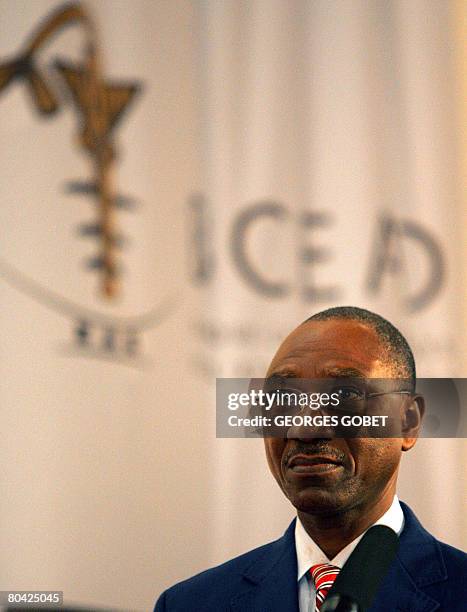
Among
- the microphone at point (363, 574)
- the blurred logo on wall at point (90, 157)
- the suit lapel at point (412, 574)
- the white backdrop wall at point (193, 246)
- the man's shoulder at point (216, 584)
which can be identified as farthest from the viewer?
the blurred logo on wall at point (90, 157)

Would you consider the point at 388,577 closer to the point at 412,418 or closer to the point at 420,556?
the point at 420,556

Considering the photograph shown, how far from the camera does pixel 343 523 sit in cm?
83

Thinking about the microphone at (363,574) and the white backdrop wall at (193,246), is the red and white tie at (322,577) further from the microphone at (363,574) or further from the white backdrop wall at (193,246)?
the white backdrop wall at (193,246)

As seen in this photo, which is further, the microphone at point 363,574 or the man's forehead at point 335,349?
the man's forehead at point 335,349

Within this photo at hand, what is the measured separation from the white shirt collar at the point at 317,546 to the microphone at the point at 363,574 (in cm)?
14

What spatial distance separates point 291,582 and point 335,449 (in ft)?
0.45

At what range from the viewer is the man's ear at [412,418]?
867 mm

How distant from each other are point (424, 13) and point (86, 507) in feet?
3.03

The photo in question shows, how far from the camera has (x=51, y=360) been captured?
148 centimetres

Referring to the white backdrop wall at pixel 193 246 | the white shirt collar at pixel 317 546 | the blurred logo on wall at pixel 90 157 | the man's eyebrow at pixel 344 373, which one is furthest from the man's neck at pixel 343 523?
the blurred logo on wall at pixel 90 157

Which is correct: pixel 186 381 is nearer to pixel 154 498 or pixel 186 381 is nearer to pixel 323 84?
pixel 154 498

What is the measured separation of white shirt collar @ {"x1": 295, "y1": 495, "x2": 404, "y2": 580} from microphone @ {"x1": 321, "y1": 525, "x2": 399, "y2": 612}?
5.6 inches

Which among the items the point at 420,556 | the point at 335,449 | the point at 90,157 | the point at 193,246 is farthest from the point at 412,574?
the point at 90,157

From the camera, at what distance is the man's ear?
867mm
